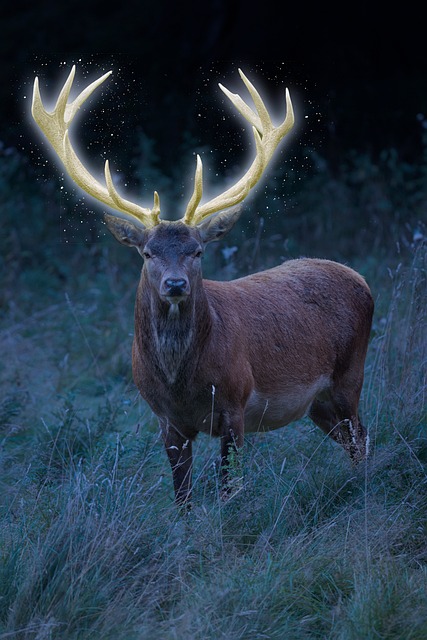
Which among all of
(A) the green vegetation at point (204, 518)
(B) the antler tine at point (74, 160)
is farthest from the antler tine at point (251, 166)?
(A) the green vegetation at point (204, 518)

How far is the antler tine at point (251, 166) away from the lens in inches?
215

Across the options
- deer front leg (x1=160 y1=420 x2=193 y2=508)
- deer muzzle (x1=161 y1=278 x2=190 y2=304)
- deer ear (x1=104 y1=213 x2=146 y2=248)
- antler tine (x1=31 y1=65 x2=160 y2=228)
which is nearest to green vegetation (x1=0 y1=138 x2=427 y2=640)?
deer front leg (x1=160 y1=420 x2=193 y2=508)

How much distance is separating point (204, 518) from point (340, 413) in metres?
1.86

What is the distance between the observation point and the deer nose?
4.95m

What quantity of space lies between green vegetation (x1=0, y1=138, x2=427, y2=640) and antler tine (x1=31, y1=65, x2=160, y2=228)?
1.18 metres

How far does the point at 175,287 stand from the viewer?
4949 millimetres

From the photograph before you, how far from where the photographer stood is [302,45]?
40.3 ft

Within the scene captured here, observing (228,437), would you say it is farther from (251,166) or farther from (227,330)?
(251,166)

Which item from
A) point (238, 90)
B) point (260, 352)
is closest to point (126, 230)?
point (260, 352)

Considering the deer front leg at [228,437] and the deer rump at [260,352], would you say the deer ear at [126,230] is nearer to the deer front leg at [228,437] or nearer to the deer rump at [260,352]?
the deer rump at [260,352]

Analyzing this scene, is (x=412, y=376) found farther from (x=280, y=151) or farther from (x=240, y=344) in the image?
(x=280, y=151)

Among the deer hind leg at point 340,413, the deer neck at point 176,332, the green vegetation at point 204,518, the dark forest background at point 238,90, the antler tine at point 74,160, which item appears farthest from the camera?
the dark forest background at point 238,90

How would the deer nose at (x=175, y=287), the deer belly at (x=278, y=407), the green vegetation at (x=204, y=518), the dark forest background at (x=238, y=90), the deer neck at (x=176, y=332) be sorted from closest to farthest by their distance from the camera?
the green vegetation at (x=204, y=518), the deer nose at (x=175, y=287), the deer neck at (x=176, y=332), the deer belly at (x=278, y=407), the dark forest background at (x=238, y=90)

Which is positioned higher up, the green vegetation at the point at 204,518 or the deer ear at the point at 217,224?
the deer ear at the point at 217,224
